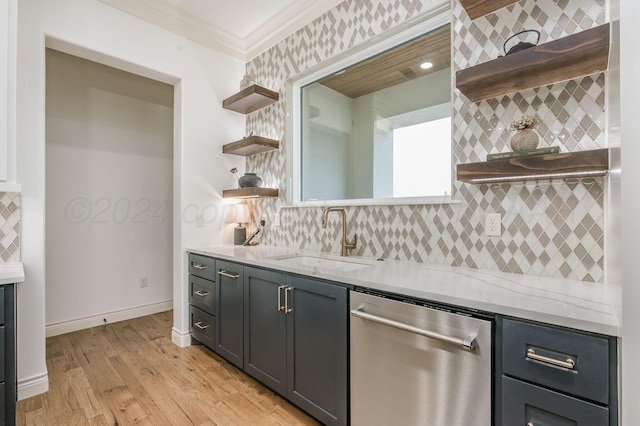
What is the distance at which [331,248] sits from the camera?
2469 mm

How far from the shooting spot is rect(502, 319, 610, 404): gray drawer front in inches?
35.9

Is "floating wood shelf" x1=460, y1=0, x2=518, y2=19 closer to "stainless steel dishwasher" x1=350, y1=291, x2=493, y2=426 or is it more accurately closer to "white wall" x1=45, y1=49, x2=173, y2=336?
"stainless steel dishwasher" x1=350, y1=291, x2=493, y2=426

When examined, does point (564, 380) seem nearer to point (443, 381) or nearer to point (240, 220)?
point (443, 381)

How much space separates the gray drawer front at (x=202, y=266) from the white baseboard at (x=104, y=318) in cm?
129

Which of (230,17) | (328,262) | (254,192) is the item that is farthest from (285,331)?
(230,17)

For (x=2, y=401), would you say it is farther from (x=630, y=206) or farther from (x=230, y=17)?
(x=230, y=17)

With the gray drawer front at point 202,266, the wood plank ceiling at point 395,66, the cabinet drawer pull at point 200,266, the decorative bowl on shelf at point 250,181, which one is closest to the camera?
the wood plank ceiling at point 395,66

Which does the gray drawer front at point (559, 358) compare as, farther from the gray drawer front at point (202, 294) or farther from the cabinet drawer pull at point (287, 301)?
the gray drawer front at point (202, 294)

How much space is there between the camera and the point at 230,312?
2.32 m

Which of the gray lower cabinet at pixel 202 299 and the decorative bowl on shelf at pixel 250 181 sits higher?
the decorative bowl on shelf at pixel 250 181

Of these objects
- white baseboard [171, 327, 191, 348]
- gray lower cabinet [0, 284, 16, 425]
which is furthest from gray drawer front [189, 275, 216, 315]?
gray lower cabinet [0, 284, 16, 425]

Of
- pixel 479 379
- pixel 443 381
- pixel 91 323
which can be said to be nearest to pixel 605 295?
pixel 479 379

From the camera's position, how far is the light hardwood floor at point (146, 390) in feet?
6.00

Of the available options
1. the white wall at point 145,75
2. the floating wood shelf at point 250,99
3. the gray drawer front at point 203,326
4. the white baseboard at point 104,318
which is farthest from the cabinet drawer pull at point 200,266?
the floating wood shelf at point 250,99
